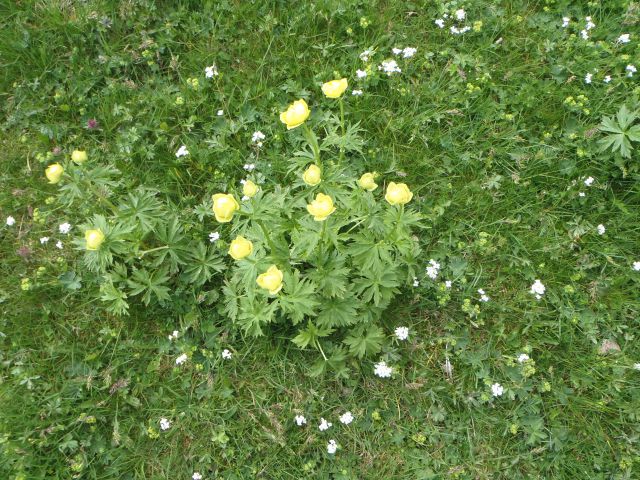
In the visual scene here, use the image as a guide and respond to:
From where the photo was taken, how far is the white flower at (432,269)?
290 centimetres

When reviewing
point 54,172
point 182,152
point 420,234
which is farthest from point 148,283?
point 420,234

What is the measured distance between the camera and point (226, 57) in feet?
11.2

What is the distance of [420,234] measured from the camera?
3051 mm

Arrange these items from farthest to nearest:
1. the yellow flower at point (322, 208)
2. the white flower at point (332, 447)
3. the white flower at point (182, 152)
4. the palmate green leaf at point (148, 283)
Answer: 1. the white flower at point (182, 152)
2. the palmate green leaf at point (148, 283)
3. the white flower at point (332, 447)
4. the yellow flower at point (322, 208)

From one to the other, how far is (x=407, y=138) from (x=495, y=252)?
2.87ft

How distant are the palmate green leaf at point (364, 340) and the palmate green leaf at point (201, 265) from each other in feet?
2.69

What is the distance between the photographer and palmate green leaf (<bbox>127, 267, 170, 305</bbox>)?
2809 millimetres

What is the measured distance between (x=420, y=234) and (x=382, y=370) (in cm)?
82

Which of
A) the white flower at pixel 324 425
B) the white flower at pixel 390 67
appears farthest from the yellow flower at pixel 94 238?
the white flower at pixel 390 67

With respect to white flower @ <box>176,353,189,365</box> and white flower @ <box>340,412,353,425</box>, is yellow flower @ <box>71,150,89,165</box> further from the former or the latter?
white flower @ <box>340,412,353,425</box>

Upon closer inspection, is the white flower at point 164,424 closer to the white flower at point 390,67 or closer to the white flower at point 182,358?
the white flower at point 182,358

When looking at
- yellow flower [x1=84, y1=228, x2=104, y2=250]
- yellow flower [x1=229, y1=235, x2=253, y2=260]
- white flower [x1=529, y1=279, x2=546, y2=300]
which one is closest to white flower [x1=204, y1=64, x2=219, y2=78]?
yellow flower [x1=84, y1=228, x2=104, y2=250]

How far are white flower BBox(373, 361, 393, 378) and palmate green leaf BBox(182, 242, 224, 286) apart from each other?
100cm

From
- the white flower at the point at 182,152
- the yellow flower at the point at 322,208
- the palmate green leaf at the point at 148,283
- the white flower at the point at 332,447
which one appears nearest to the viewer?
the yellow flower at the point at 322,208
